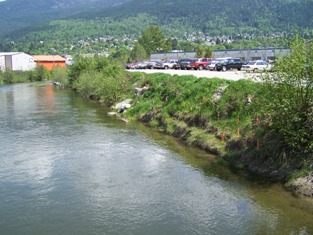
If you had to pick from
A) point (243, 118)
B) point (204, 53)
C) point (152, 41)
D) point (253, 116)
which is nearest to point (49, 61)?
point (152, 41)

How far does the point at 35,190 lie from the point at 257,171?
10.0 meters

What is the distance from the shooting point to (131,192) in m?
16.2

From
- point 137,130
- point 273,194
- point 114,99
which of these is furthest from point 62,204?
point 114,99

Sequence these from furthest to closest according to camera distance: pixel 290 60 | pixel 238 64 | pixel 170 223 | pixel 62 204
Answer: pixel 238 64, pixel 290 60, pixel 62 204, pixel 170 223

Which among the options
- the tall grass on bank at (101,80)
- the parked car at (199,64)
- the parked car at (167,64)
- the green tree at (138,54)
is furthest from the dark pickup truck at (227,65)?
the green tree at (138,54)

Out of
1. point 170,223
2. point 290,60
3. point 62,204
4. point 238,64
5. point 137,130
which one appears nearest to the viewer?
point 170,223

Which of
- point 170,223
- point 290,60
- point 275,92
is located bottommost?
point 170,223

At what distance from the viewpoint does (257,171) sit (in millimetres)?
18500

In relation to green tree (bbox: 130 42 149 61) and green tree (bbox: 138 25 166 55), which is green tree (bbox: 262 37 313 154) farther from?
green tree (bbox: 138 25 166 55)

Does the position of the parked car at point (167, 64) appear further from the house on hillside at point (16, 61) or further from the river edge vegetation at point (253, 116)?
the house on hillside at point (16, 61)

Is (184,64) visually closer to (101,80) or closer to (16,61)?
(101,80)

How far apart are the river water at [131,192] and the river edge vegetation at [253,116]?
3.46 ft

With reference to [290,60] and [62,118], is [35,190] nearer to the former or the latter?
[290,60]

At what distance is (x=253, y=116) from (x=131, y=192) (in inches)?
347
